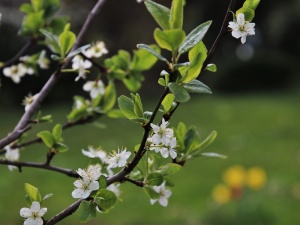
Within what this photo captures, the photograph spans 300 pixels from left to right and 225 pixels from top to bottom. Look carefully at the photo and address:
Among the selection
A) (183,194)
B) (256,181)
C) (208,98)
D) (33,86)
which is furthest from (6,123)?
(256,181)

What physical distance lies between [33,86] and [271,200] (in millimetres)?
5372

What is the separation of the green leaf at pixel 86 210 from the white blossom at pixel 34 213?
2.6 inches

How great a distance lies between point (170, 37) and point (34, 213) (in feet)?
0.98

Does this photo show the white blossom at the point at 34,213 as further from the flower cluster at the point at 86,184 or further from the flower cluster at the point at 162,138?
the flower cluster at the point at 162,138

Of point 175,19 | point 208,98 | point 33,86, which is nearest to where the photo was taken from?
point 175,19

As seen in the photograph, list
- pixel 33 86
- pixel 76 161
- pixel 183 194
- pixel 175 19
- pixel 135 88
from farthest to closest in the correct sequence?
pixel 33 86, pixel 76 161, pixel 183 194, pixel 135 88, pixel 175 19

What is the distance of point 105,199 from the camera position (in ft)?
2.61

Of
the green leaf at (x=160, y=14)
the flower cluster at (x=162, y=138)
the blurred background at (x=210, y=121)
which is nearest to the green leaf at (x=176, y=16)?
the green leaf at (x=160, y=14)

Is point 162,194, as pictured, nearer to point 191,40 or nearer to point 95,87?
point 191,40

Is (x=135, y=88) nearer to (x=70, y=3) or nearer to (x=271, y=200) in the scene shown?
(x=271, y=200)

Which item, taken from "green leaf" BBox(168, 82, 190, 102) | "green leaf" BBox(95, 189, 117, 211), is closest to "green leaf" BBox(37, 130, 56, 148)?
"green leaf" BBox(95, 189, 117, 211)

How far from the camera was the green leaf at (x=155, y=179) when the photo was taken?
2.77 ft

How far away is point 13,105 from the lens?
392 inches

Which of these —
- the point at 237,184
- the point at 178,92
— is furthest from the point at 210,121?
the point at 178,92
